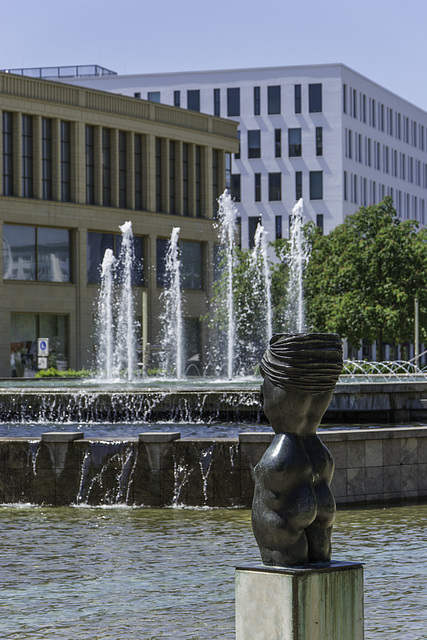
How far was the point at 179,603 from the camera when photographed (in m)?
8.45

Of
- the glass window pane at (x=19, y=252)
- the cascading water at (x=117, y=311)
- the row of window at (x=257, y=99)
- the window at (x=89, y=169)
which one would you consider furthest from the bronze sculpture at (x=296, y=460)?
the row of window at (x=257, y=99)

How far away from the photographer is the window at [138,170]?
220ft

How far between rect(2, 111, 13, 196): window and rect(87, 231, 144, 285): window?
5.59m

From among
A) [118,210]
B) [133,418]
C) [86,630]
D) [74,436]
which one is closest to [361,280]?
[118,210]

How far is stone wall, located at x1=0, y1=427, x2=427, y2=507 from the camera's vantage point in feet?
45.2

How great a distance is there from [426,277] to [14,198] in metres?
20.2

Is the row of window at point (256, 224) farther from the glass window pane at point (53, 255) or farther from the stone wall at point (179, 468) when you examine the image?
the stone wall at point (179, 468)

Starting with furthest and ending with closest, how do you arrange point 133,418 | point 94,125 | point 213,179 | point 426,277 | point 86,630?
point 213,179
point 94,125
point 426,277
point 133,418
point 86,630

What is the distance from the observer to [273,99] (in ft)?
303

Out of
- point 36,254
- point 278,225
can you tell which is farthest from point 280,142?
point 36,254

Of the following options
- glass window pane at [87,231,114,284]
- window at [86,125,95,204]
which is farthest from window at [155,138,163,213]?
window at [86,125,95,204]

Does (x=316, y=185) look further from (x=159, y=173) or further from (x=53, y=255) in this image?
(x=53, y=255)

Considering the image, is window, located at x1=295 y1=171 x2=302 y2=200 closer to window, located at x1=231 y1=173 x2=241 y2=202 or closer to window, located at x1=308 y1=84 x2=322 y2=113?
window, located at x1=231 y1=173 x2=241 y2=202

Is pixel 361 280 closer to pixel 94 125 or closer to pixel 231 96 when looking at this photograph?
pixel 94 125
